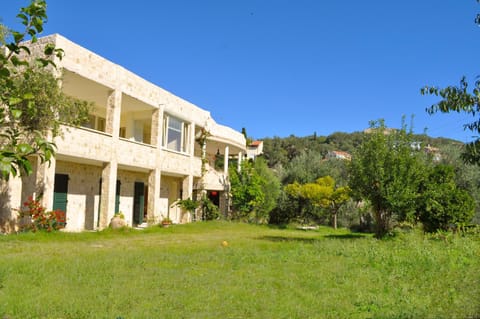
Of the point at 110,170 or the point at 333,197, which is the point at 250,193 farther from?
the point at 110,170

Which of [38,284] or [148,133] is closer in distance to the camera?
[38,284]

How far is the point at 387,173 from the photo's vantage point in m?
15.1

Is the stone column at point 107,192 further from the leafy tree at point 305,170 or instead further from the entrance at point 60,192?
the leafy tree at point 305,170

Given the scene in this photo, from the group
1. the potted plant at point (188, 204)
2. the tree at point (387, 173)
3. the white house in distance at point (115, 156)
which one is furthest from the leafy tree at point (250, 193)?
the tree at point (387, 173)

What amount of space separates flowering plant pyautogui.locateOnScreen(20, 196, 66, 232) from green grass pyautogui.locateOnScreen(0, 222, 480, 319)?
2566 mm

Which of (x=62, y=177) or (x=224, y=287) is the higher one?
(x=62, y=177)

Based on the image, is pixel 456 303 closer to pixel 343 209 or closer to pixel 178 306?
pixel 178 306

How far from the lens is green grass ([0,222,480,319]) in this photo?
5449 mm

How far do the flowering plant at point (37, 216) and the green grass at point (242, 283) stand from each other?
2566mm

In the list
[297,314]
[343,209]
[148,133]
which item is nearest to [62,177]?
[148,133]

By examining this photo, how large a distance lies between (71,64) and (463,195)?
57.6 feet

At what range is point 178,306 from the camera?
18.9 ft

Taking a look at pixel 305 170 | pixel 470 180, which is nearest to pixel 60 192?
pixel 305 170

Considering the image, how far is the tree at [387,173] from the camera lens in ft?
48.8
